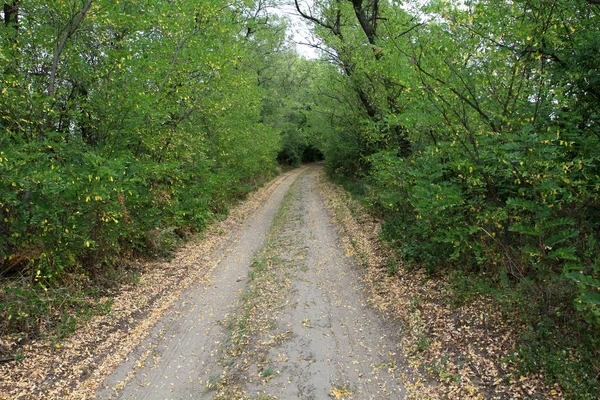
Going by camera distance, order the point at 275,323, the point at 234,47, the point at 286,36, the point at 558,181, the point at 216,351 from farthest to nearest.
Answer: the point at 286,36 < the point at 234,47 < the point at 275,323 < the point at 216,351 < the point at 558,181

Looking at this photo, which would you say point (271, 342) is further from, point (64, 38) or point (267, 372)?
point (64, 38)

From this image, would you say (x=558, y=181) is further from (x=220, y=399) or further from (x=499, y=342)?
(x=220, y=399)

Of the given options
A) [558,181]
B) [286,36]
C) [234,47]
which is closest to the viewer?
[558,181]

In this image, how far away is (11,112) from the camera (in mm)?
5570

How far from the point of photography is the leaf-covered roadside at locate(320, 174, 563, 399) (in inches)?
156

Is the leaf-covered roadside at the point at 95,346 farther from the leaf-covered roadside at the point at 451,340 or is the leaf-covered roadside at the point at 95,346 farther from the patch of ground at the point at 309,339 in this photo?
the leaf-covered roadside at the point at 451,340

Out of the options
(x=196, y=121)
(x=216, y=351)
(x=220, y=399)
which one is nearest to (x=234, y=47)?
(x=196, y=121)

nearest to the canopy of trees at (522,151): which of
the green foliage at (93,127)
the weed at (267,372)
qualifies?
the weed at (267,372)

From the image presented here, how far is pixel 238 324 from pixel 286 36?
2477 centimetres

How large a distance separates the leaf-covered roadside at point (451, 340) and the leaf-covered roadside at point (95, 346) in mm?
3894

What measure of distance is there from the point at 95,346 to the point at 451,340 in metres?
4.97

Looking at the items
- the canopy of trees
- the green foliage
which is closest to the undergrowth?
the canopy of trees

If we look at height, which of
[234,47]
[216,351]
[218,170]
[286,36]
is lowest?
[216,351]

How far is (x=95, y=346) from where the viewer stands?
5406 millimetres
